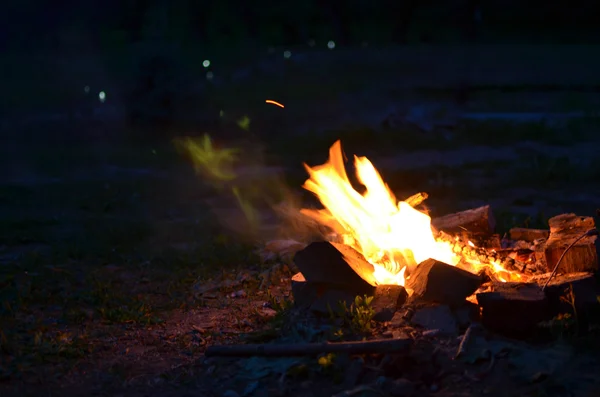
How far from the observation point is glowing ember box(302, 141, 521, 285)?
538cm

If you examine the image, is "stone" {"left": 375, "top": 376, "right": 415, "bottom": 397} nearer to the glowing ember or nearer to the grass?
the glowing ember

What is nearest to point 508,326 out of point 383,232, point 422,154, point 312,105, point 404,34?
point 383,232

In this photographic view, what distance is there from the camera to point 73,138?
15164 mm

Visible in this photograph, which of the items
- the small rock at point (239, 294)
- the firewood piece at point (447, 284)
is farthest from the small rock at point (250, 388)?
the small rock at point (239, 294)

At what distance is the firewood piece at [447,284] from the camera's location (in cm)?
461

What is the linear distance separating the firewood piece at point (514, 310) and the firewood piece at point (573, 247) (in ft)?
1.57

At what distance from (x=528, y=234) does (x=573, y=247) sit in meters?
1.32

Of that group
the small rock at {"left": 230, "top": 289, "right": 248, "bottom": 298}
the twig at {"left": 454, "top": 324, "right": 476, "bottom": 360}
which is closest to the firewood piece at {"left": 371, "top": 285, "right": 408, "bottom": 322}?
the twig at {"left": 454, "top": 324, "right": 476, "bottom": 360}

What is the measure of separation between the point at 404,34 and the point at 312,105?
1123 centimetres

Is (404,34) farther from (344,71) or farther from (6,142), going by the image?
(6,142)

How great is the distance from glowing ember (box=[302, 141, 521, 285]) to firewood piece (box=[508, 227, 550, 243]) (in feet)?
2.86

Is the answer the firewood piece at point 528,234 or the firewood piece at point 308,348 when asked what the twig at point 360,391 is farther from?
the firewood piece at point 528,234

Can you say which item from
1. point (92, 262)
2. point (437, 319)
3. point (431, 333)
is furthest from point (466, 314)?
point (92, 262)

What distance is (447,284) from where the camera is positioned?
464cm
